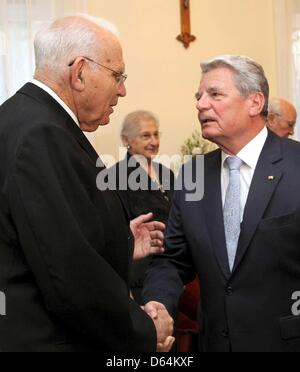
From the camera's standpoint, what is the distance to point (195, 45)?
5.19 meters

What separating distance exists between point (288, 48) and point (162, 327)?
4219 mm

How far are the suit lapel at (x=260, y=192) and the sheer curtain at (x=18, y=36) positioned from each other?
290 cm

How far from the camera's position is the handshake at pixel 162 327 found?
1.64 meters

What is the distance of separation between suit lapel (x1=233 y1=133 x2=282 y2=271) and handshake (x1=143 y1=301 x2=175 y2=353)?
0.31 m

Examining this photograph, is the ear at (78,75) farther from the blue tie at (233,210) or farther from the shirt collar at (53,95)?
the blue tie at (233,210)

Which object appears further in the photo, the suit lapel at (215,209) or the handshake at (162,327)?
the suit lapel at (215,209)

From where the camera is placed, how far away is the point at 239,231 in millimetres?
1966

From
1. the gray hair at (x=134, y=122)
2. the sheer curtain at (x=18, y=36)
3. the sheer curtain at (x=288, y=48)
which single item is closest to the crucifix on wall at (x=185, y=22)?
the sheer curtain at (x=288, y=48)

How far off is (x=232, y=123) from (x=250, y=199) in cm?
30

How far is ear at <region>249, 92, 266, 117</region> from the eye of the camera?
2090 millimetres

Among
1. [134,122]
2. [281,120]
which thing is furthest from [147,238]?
[281,120]

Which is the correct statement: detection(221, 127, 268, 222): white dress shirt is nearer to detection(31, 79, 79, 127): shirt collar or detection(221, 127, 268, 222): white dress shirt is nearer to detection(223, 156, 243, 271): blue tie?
detection(223, 156, 243, 271): blue tie

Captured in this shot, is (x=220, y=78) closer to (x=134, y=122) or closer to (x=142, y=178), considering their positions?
(x=142, y=178)

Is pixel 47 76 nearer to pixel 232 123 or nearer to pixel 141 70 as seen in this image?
pixel 232 123
